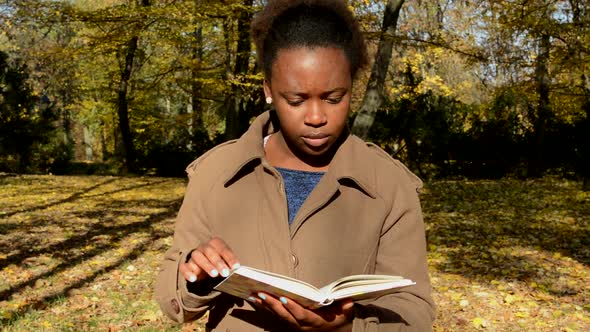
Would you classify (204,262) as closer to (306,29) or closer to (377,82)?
(306,29)

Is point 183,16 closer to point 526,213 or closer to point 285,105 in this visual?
point 526,213

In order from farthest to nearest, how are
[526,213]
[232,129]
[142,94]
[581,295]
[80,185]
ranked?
1. [142,94]
2. [232,129]
3. [80,185]
4. [526,213]
5. [581,295]

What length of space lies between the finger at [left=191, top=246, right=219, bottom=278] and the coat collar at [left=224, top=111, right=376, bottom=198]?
10.0 inches

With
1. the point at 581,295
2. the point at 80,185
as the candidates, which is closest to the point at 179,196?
the point at 80,185

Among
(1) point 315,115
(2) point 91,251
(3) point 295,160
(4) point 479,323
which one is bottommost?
(2) point 91,251

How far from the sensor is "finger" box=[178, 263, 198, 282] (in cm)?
149

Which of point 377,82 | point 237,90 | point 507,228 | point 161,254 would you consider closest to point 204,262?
point 161,254

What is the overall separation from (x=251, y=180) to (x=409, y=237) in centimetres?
48

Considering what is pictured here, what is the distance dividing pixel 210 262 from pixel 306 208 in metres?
0.31

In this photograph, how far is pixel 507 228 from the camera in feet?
30.7

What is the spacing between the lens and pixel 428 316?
65.7 inches

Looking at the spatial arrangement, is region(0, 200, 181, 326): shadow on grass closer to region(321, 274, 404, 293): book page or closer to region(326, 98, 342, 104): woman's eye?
region(326, 98, 342, 104): woman's eye

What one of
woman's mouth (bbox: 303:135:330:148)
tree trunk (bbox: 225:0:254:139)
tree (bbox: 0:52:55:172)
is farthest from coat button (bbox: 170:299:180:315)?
tree (bbox: 0:52:55:172)

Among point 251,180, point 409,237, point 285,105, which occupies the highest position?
point 285,105
